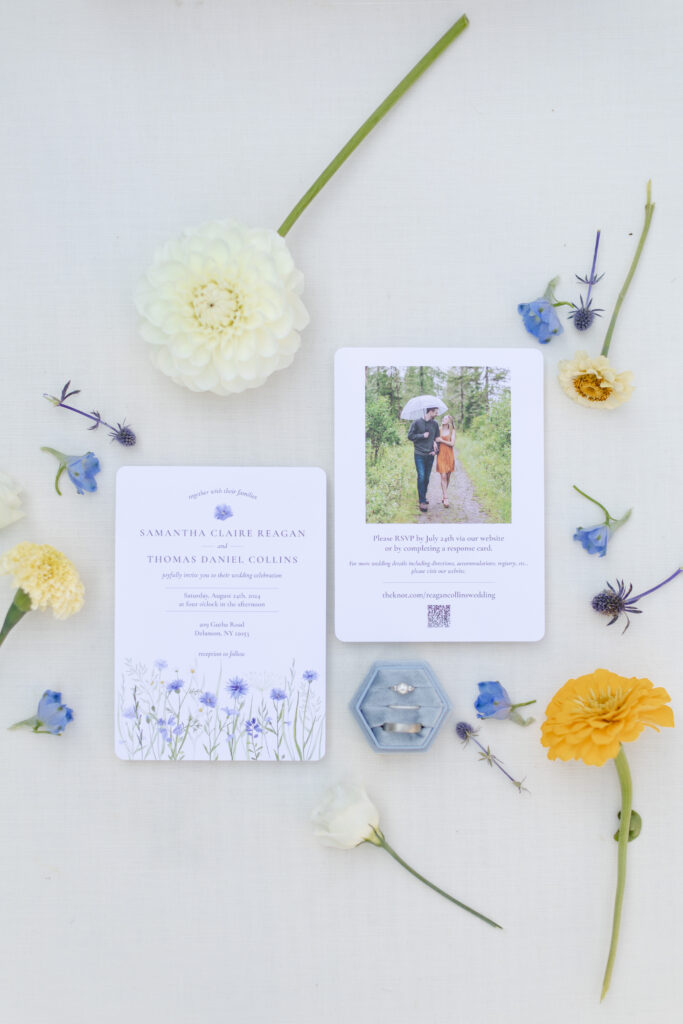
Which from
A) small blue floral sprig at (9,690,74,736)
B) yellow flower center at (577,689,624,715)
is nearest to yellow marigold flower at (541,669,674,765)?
yellow flower center at (577,689,624,715)

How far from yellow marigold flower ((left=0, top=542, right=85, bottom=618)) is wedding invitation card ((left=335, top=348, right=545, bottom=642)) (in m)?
0.28

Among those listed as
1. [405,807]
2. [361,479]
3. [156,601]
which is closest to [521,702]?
[405,807]

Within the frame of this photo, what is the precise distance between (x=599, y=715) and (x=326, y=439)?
396 millimetres

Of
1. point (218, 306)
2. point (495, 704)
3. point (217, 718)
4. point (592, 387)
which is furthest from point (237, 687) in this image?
point (592, 387)

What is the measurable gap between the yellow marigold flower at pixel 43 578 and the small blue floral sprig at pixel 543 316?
554 millimetres

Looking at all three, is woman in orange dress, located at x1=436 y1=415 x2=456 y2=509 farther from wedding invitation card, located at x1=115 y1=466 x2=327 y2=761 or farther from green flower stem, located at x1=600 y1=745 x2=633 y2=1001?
green flower stem, located at x1=600 y1=745 x2=633 y2=1001

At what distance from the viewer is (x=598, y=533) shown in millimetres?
692

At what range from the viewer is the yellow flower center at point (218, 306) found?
0.63m

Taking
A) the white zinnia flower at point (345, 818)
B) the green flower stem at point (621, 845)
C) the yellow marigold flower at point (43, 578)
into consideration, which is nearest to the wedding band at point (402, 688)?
the white zinnia flower at point (345, 818)

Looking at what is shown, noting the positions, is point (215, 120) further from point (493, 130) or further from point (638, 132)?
point (638, 132)

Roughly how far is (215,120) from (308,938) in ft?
2.92

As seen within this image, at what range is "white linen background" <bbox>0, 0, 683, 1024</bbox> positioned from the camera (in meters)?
0.69

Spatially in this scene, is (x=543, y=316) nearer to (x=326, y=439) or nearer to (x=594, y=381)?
(x=594, y=381)

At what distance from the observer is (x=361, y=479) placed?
699mm
